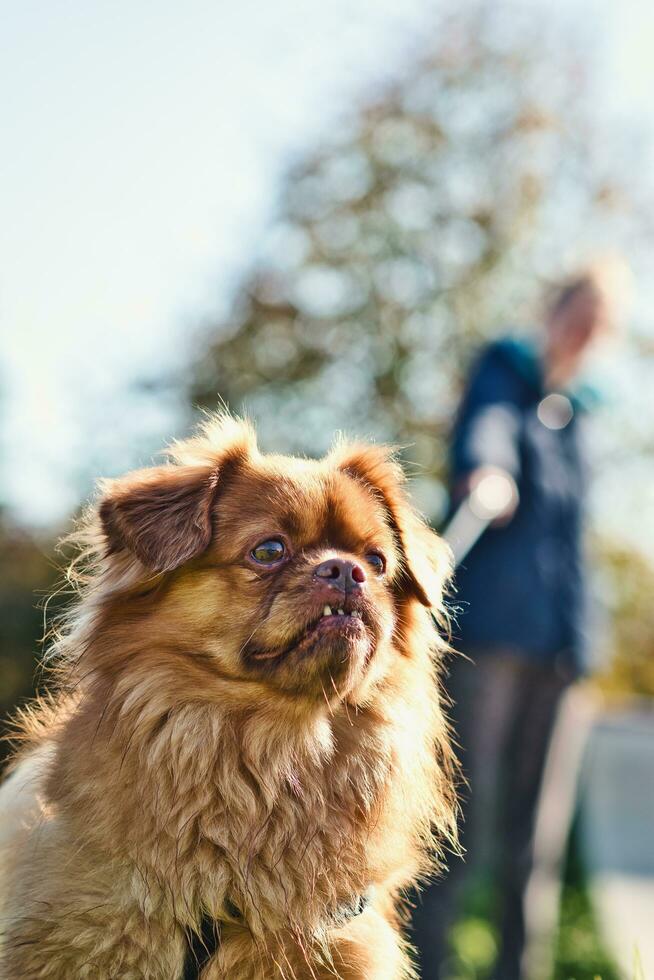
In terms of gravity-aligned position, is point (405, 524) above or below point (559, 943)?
above

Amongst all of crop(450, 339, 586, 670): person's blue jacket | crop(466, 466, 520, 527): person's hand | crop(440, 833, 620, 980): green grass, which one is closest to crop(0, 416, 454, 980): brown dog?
crop(466, 466, 520, 527): person's hand

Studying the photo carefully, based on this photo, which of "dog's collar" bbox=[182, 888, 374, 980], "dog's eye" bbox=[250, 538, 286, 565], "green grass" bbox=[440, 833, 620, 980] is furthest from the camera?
"green grass" bbox=[440, 833, 620, 980]

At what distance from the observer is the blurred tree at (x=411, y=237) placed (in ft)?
54.2

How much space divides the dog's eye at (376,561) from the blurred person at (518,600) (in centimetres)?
158

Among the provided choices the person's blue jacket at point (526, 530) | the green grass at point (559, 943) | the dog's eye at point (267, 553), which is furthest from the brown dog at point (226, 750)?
the green grass at point (559, 943)

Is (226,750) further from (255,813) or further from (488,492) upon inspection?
(488,492)

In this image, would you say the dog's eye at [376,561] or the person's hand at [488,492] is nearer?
the dog's eye at [376,561]

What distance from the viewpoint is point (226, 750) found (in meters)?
3.06

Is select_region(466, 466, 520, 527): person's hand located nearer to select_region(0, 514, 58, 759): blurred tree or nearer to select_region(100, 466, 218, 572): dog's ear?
select_region(100, 466, 218, 572): dog's ear

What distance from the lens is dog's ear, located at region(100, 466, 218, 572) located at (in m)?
2.97

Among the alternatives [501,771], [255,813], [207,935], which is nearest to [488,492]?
[501,771]

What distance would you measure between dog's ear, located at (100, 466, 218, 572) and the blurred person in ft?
6.50

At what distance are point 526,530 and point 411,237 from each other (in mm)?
12149

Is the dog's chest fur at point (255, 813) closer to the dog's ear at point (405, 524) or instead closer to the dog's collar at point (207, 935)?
the dog's collar at point (207, 935)
